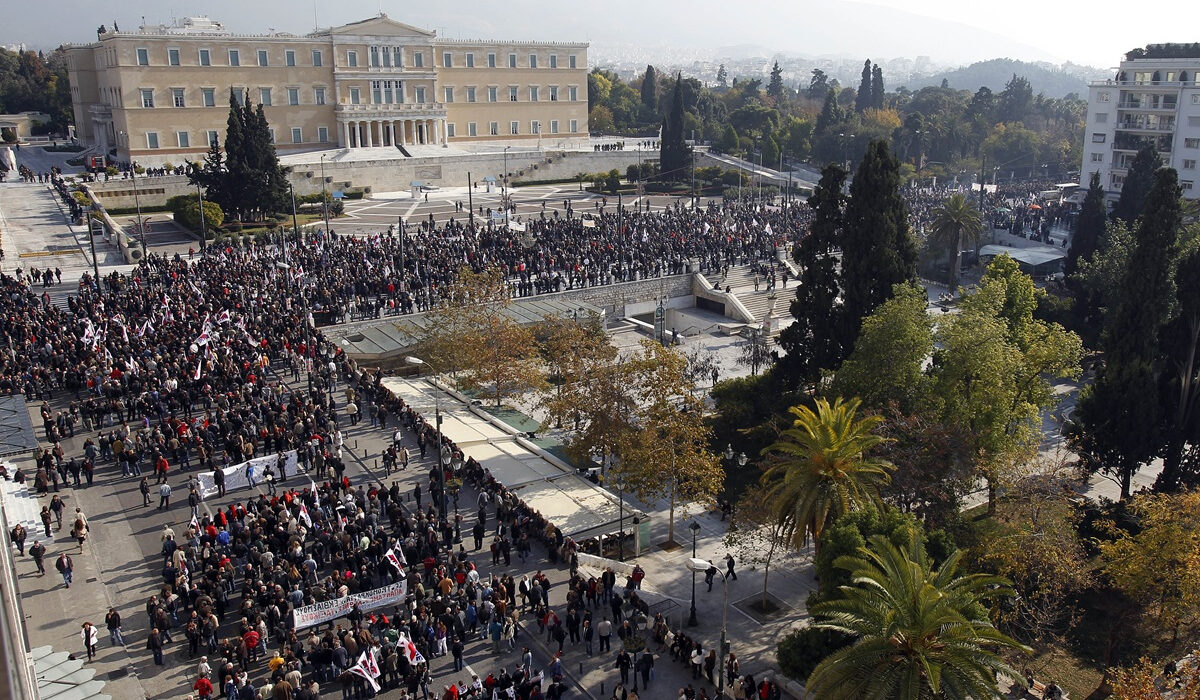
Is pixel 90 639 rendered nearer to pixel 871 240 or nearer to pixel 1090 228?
pixel 871 240

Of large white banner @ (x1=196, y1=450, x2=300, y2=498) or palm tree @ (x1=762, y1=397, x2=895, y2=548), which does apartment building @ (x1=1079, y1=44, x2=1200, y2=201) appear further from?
large white banner @ (x1=196, y1=450, x2=300, y2=498)

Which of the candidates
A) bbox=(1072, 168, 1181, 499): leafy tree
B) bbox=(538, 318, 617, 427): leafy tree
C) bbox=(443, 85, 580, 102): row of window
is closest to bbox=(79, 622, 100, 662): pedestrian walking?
bbox=(538, 318, 617, 427): leafy tree

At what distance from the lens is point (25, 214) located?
186 ft

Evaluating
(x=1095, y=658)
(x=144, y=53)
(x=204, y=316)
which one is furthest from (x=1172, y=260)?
(x=144, y=53)

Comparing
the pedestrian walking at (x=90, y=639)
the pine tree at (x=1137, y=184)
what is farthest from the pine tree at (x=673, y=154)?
the pedestrian walking at (x=90, y=639)

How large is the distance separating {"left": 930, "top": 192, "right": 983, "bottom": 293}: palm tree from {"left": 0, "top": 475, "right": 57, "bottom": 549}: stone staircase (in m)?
45.3

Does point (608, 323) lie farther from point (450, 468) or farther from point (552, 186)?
point (552, 186)

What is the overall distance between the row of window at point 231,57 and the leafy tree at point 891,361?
217 ft

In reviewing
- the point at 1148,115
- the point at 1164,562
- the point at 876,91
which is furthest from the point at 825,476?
the point at 876,91

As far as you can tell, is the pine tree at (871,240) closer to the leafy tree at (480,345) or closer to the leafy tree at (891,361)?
the leafy tree at (891,361)

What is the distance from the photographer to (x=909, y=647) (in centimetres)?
1451

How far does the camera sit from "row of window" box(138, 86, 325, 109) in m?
73.6

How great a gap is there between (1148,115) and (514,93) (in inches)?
2162

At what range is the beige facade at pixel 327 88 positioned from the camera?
244ft
